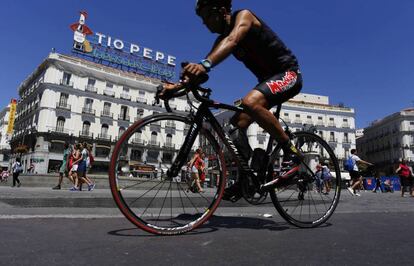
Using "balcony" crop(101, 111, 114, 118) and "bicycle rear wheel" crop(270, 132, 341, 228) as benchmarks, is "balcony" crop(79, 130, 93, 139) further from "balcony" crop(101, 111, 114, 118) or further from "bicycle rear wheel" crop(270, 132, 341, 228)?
"bicycle rear wheel" crop(270, 132, 341, 228)

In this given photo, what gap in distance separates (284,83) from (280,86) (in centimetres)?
6

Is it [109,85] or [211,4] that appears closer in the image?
[211,4]

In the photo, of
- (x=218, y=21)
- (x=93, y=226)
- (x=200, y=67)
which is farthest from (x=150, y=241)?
(x=218, y=21)

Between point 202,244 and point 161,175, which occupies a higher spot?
point 161,175

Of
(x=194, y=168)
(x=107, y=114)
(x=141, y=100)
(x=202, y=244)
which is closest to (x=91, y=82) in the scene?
(x=107, y=114)

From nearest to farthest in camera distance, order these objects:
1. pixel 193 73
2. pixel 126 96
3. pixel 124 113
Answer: pixel 193 73 < pixel 124 113 < pixel 126 96

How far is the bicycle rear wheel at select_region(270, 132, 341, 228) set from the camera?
289 cm

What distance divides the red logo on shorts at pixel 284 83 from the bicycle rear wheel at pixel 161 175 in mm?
627

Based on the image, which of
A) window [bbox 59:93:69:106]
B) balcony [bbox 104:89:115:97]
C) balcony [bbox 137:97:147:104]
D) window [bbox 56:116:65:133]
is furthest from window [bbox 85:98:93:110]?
balcony [bbox 137:97:147:104]

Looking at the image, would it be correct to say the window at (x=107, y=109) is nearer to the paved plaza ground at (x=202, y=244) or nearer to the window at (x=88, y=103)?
the window at (x=88, y=103)

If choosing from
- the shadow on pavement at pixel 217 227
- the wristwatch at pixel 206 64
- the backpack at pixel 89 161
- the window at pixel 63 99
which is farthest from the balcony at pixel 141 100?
the wristwatch at pixel 206 64

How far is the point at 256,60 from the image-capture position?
289 cm

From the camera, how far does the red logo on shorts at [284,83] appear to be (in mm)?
2685

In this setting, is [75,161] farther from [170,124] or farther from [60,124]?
[60,124]
